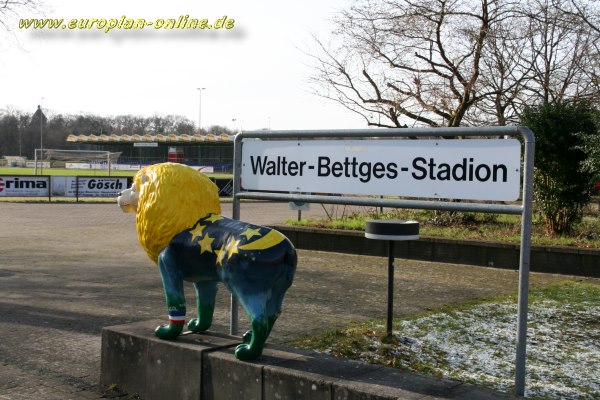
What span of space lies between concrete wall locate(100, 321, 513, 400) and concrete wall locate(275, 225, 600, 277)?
7.68 m

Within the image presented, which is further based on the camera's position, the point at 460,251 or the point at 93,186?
the point at 93,186

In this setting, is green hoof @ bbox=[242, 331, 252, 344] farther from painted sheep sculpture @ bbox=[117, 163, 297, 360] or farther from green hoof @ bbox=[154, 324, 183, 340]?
green hoof @ bbox=[154, 324, 183, 340]

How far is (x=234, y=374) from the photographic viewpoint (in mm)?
4496

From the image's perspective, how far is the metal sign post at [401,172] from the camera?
13.0 feet

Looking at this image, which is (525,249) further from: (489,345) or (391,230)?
(489,345)

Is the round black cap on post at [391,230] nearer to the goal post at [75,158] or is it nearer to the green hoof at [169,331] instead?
the green hoof at [169,331]

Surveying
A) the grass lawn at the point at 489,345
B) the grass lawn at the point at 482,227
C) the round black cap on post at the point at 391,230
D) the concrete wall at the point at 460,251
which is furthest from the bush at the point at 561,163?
the round black cap on post at the point at 391,230

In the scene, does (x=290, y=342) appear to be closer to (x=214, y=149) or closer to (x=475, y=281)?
(x=475, y=281)

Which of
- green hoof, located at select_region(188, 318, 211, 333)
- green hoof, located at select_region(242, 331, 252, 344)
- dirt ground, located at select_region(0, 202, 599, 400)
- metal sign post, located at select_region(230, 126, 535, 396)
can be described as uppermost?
metal sign post, located at select_region(230, 126, 535, 396)

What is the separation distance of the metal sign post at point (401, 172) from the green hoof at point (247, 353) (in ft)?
2.39

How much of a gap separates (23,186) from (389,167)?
28.5 m

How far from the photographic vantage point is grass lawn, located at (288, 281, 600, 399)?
5340mm

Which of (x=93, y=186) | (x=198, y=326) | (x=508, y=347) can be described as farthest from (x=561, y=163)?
(x=93, y=186)

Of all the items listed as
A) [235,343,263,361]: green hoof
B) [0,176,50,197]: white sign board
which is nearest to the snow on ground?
[235,343,263,361]: green hoof
